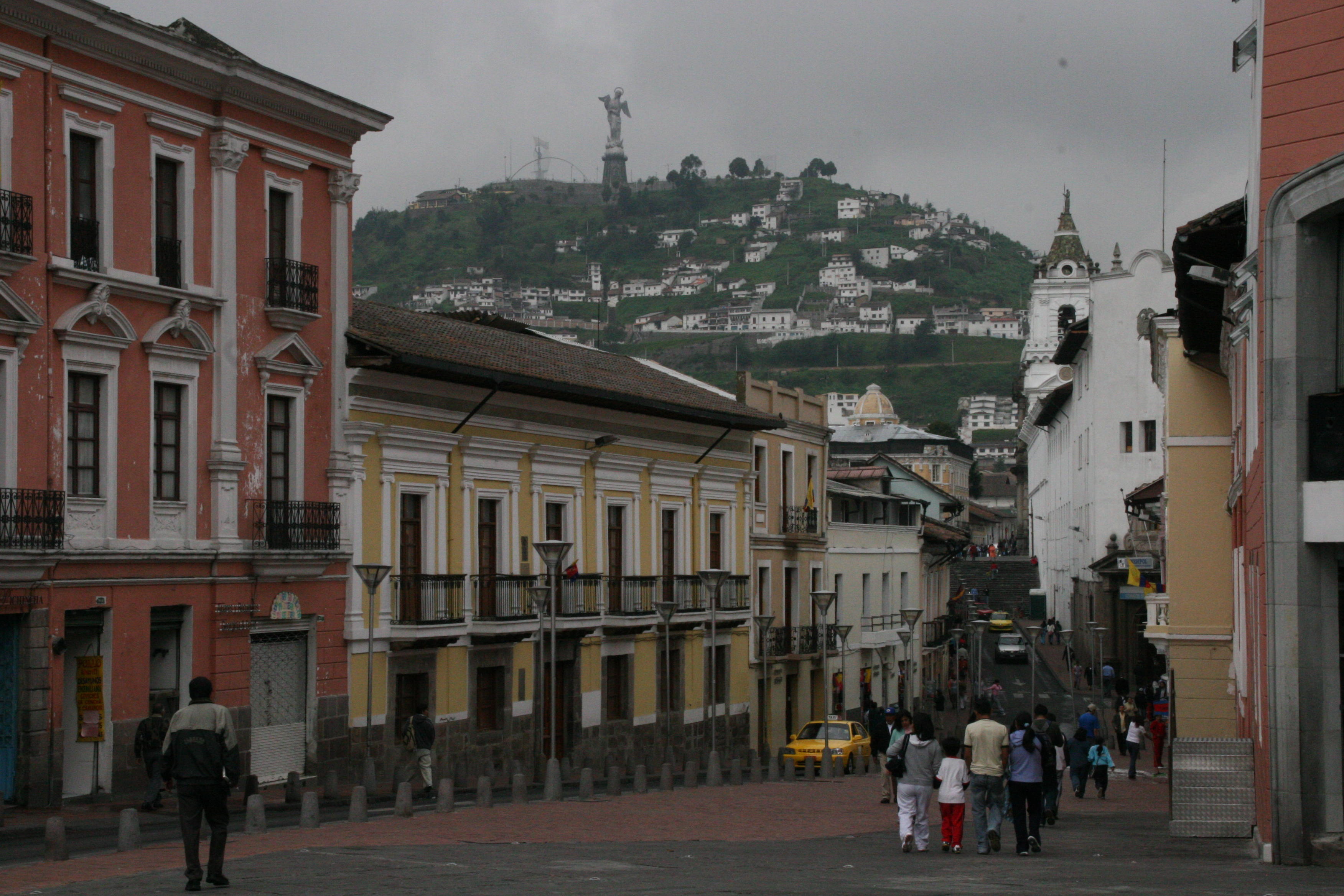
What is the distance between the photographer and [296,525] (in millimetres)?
28109

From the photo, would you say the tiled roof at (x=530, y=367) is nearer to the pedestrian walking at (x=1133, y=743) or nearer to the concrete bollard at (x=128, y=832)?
the pedestrian walking at (x=1133, y=743)

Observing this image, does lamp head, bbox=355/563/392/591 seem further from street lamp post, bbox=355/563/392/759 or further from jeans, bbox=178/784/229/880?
jeans, bbox=178/784/229/880

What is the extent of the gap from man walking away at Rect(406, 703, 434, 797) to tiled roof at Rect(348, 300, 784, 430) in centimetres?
615

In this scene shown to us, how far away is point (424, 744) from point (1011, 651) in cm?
5314

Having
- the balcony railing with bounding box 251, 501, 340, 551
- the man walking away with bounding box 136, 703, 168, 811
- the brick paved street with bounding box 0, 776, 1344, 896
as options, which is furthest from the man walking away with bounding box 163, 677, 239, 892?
the balcony railing with bounding box 251, 501, 340, 551

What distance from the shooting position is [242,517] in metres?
27.2

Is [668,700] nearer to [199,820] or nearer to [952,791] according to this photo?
[952,791]

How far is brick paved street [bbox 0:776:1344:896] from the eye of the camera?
1389cm

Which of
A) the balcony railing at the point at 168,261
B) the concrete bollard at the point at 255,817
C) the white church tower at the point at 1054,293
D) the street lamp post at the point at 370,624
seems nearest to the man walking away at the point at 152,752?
the street lamp post at the point at 370,624

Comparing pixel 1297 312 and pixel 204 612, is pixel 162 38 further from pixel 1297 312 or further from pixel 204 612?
pixel 1297 312

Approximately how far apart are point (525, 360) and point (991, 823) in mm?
20395

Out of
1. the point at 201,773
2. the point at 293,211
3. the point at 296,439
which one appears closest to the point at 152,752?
the point at 296,439

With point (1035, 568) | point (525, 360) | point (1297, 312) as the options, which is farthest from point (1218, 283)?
point (1035, 568)

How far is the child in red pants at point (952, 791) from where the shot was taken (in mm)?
17312
